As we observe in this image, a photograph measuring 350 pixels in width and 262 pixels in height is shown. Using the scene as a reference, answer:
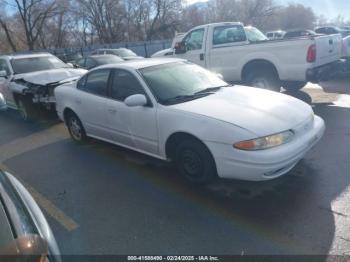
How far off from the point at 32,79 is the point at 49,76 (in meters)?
0.41

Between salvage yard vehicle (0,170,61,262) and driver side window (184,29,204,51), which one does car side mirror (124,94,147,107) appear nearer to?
salvage yard vehicle (0,170,61,262)

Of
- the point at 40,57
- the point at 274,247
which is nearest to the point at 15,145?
the point at 40,57

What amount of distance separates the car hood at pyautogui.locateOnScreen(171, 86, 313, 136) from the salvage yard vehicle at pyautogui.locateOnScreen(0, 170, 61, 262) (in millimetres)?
2114

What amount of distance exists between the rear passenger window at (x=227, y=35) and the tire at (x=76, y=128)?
179 inches

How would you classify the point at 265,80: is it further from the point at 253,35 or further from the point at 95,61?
the point at 95,61

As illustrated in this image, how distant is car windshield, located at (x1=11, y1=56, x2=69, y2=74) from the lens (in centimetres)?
861

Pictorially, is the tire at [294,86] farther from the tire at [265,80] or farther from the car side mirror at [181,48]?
the car side mirror at [181,48]

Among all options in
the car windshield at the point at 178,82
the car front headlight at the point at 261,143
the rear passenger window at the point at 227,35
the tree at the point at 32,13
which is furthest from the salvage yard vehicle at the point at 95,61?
the tree at the point at 32,13

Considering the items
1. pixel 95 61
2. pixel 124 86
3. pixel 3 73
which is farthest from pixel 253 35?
pixel 3 73

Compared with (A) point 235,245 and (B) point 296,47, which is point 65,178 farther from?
(B) point 296,47

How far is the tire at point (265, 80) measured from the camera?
24.5ft

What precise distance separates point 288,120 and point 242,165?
A: 0.78 m

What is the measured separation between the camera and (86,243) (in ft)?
10.0

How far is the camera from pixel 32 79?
7.85 metres
